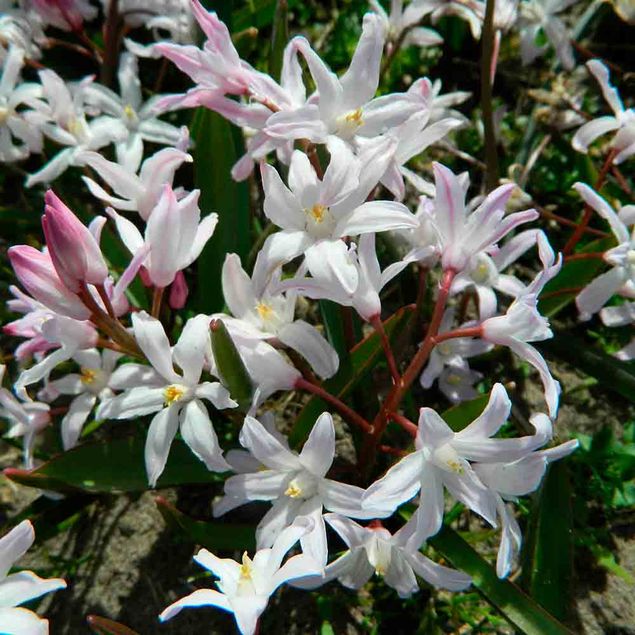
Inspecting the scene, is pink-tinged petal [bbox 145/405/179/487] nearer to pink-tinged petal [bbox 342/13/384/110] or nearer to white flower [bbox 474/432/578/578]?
white flower [bbox 474/432/578/578]

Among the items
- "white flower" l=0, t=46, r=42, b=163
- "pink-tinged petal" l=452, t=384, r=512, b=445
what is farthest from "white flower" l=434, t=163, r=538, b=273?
"white flower" l=0, t=46, r=42, b=163

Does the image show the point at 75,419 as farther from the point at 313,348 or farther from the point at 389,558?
the point at 389,558

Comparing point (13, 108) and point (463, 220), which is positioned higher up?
point (463, 220)

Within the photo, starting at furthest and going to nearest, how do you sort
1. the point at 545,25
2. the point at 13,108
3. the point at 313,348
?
the point at 545,25 < the point at 13,108 < the point at 313,348

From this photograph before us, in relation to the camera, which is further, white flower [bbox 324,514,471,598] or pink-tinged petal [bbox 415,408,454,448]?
white flower [bbox 324,514,471,598]

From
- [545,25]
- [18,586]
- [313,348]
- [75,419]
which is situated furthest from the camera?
[545,25]

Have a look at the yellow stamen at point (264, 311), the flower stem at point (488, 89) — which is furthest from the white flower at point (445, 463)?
the flower stem at point (488, 89)

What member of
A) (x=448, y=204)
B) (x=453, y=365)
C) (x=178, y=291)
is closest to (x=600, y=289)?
(x=453, y=365)
